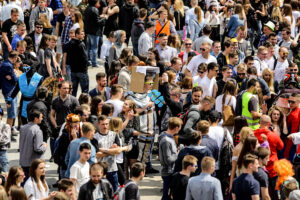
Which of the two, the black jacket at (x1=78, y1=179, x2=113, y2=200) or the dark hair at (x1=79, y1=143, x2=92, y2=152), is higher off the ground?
the dark hair at (x1=79, y1=143, x2=92, y2=152)

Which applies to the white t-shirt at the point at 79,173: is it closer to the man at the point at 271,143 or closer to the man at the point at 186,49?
the man at the point at 271,143

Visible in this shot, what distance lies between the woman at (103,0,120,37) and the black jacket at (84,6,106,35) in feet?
2.31

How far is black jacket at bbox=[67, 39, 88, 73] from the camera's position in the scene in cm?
1542

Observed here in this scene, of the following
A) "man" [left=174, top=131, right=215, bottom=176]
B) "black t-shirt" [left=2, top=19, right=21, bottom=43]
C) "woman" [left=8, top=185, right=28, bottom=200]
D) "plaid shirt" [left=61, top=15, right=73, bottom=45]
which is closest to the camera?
"woman" [left=8, top=185, right=28, bottom=200]

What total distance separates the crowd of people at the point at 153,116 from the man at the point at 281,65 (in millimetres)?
22

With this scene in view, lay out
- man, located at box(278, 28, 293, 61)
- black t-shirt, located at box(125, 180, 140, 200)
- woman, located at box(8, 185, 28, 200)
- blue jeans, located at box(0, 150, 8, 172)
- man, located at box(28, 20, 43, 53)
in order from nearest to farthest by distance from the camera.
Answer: woman, located at box(8, 185, 28, 200) → black t-shirt, located at box(125, 180, 140, 200) → blue jeans, located at box(0, 150, 8, 172) → man, located at box(278, 28, 293, 61) → man, located at box(28, 20, 43, 53)

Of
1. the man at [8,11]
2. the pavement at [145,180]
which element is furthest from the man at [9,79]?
the man at [8,11]

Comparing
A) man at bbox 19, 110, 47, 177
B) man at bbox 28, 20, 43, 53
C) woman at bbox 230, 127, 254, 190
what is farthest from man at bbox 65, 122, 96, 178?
man at bbox 28, 20, 43, 53

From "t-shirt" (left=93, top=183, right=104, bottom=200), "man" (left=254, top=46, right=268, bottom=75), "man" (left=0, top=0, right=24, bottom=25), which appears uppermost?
"man" (left=0, top=0, right=24, bottom=25)

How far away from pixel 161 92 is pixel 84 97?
178 cm

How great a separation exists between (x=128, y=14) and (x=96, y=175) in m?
10.1

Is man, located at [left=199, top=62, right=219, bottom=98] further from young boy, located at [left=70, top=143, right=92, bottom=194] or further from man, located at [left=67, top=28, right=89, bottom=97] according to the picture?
young boy, located at [left=70, top=143, right=92, bottom=194]

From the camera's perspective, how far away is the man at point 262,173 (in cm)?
991

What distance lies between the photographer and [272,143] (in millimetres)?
11305
